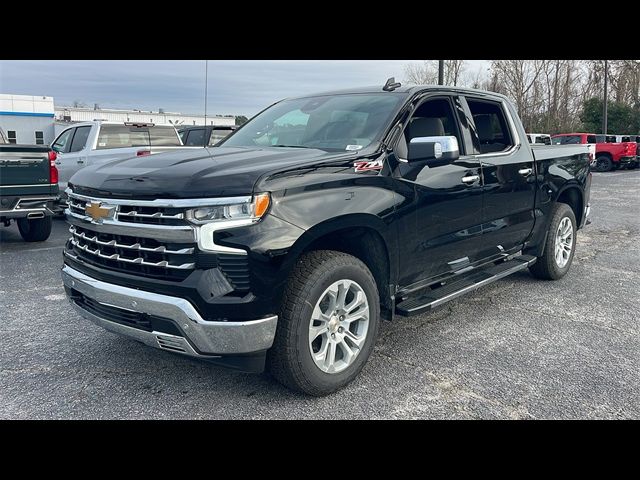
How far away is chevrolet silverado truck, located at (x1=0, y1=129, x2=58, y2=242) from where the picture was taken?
7324mm

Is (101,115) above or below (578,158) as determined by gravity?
above

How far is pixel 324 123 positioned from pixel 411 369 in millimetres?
1913

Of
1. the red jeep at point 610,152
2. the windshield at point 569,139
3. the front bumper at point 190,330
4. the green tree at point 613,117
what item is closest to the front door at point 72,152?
the front bumper at point 190,330

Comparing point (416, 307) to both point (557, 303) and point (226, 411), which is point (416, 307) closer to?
point (226, 411)

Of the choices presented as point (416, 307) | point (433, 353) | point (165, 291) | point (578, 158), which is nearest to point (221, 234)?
point (165, 291)

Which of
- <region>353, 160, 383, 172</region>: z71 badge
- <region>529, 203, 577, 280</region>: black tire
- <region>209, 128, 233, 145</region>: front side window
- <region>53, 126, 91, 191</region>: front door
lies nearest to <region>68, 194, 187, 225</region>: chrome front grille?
<region>353, 160, 383, 172</region>: z71 badge

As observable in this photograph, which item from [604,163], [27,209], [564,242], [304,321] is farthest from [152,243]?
[604,163]

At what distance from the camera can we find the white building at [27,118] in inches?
1288

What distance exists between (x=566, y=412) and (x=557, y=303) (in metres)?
2.28

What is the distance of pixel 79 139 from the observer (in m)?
10.7

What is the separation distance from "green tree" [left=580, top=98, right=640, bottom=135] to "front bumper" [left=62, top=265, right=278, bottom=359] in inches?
1620

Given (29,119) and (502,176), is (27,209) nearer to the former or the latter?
(502,176)

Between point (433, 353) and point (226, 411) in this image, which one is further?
point (433, 353)

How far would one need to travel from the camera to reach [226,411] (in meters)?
3.08
